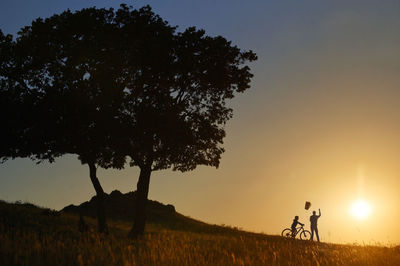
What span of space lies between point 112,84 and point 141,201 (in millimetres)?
8735

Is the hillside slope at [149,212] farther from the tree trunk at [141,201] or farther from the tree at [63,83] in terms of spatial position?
the tree at [63,83]

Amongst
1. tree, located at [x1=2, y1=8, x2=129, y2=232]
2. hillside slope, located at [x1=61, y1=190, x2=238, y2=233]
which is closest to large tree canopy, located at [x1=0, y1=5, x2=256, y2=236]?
tree, located at [x1=2, y1=8, x2=129, y2=232]

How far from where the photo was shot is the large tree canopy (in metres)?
29.8

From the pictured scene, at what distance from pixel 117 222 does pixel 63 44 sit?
1781 centimetres

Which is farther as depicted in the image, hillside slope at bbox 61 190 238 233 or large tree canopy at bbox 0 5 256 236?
hillside slope at bbox 61 190 238 233

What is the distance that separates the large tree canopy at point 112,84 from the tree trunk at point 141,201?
7 cm

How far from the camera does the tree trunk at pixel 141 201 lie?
101 feet

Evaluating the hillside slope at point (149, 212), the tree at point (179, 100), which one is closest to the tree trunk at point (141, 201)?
the tree at point (179, 100)

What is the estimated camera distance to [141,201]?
31469mm

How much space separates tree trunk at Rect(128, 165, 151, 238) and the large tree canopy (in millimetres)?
74

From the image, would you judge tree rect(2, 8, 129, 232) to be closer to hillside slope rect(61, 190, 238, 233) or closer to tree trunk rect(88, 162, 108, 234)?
tree trunk rect(88, 162, 108, 234)

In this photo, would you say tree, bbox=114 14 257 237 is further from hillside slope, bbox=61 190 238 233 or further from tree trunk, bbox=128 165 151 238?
hillside slope, bbox=61 190 238 233

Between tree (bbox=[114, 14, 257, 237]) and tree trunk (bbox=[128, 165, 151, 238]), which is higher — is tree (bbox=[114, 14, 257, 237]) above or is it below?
above

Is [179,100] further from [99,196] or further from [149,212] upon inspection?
[149,212]
